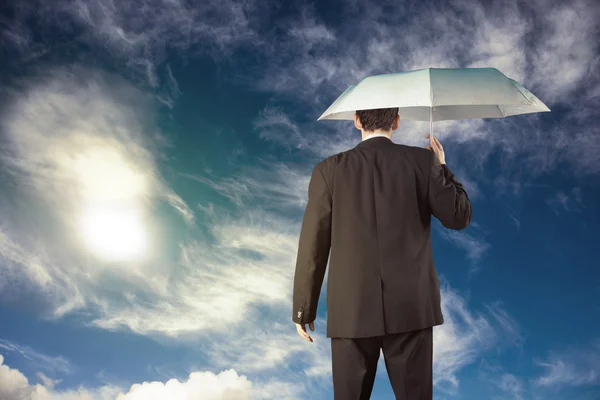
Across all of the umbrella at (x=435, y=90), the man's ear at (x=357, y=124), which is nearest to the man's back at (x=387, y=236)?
the man's ear at (x=357, y=124)

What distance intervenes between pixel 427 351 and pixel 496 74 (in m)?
2.32

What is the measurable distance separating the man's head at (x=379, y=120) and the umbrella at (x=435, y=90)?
0.08 metres

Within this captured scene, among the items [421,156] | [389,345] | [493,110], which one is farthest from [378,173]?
[493,110]

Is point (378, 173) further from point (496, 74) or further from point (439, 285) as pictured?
point (496, 74)

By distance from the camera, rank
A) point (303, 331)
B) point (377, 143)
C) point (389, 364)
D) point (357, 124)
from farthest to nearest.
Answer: point (357, 124), point (303, 331), point (377, 143), point (389, 364)

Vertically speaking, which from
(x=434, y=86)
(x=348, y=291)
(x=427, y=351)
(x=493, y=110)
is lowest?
(x=427, y=351)

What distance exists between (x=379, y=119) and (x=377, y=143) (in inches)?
8.5

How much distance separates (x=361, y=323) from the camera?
13.3 ft

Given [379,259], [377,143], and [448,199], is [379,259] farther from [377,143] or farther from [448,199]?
[377,143]

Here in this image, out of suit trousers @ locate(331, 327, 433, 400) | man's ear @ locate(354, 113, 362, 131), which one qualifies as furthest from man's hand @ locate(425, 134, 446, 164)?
suit trousers @ locate(331, 327, 433, 400)

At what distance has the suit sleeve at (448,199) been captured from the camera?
409 cm

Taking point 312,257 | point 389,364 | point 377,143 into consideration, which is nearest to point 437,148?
point 377,143

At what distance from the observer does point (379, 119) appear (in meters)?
4.45

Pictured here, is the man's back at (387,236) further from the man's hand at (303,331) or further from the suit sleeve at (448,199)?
the man's hand at (303,331)
